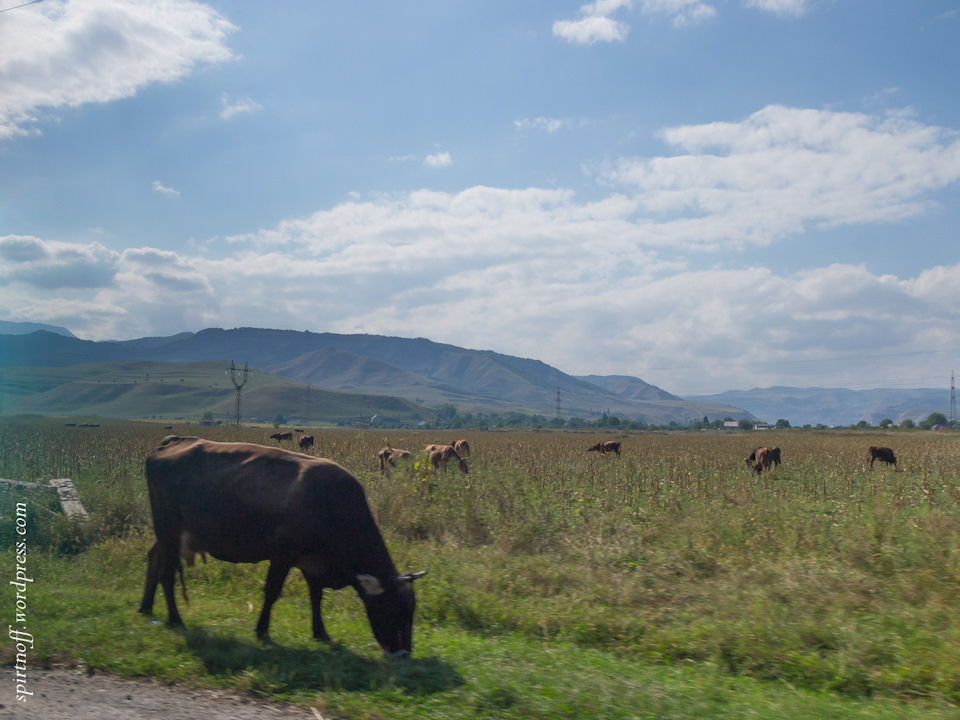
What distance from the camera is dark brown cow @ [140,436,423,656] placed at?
273 inches

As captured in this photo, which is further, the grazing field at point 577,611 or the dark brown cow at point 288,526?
the dark brown cow at point 288,526

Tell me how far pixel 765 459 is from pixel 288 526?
24004mm

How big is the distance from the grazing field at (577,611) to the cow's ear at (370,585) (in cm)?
64

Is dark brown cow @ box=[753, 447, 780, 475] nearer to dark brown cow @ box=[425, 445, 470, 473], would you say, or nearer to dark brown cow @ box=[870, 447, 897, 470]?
dark brown cow @ box=[870, 447, 897, 470]

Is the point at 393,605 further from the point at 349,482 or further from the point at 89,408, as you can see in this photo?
the point at 89,408

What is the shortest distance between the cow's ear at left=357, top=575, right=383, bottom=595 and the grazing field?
0.64 m

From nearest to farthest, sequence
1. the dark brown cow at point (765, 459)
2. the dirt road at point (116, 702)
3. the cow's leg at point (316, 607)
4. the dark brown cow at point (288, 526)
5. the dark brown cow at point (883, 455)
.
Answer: the dirt road at point (116, 702)
the dark brown cow at point (288, 526)
the cow's leg at point (316, 607)
the dark brown cow at point (765, 459)
the dark brown cow at point (883, 455)

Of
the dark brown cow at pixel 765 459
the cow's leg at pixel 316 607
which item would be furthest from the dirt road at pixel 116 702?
the dark brown cow at pixel 765 459

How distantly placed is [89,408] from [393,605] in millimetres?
A: 153507

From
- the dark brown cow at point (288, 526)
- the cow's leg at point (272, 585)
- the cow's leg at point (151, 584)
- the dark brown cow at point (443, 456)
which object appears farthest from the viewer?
the dark brown cow at point (443, 456)

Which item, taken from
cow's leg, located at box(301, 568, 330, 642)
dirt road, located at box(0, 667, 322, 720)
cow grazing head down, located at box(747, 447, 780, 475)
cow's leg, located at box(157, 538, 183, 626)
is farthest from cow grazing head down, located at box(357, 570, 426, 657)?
cow grazing head down, located at box(747, 447, 780, 475)

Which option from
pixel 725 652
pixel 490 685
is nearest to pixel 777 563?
pixel 725 652

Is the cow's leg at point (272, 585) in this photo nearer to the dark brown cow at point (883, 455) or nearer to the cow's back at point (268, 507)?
the cow's back at point (268, 507)

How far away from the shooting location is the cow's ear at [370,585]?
22.4 feet
